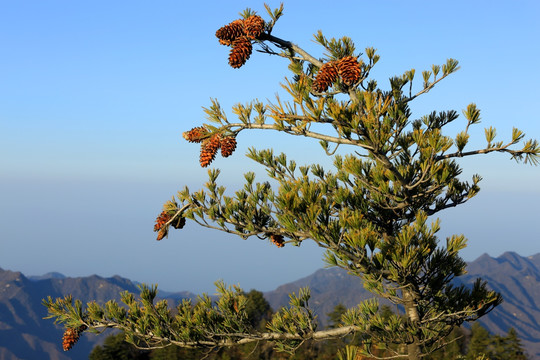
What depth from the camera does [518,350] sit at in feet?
144

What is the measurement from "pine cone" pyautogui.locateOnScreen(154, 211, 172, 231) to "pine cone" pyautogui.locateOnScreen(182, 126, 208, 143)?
1.44 m

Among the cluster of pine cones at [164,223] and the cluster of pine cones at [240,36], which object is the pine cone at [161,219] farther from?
the cluster of pine cones at [240,36]

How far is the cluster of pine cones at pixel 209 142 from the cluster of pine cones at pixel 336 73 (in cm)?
165

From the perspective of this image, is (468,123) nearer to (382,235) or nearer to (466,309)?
(382,235)

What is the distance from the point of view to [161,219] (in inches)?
350

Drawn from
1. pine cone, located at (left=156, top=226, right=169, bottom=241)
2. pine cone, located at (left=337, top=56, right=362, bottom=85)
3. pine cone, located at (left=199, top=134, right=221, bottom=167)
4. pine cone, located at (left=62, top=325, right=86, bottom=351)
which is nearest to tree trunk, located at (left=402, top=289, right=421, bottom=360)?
pine cone, located at (left=337, top=56, right=362, bottom=85)

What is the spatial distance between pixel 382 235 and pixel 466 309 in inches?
75.0

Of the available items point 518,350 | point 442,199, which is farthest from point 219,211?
point 518,350

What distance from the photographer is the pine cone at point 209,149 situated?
26.9ft

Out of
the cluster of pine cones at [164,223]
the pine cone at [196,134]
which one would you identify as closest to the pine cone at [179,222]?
the cluster of pine cones at [164,223]

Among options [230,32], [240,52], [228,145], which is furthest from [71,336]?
[230,32]

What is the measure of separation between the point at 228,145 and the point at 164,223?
73.8 inches

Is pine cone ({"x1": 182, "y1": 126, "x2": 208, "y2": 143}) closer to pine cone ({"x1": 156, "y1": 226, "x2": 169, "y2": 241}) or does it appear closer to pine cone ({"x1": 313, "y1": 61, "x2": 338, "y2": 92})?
pine cone ({"x1": 156, "y1": 226, "x2": 169, "y2": 241})

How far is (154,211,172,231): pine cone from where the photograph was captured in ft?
29.0
